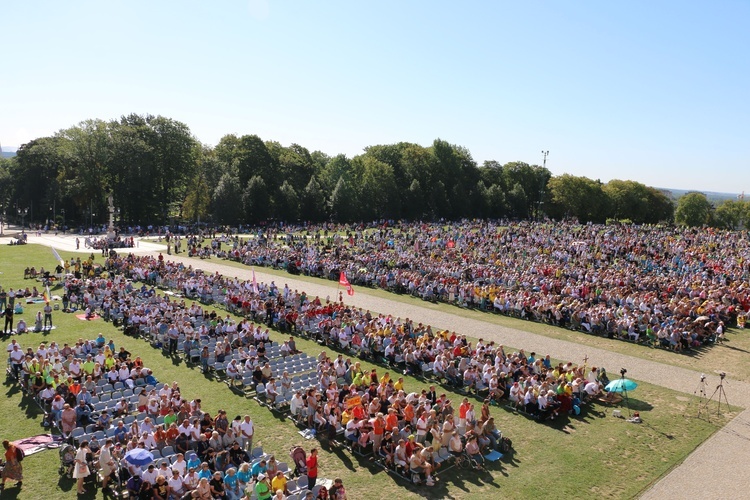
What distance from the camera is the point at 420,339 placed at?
18.5m

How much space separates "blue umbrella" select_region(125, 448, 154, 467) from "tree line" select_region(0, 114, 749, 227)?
2171 inches

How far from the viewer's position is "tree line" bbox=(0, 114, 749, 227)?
2511 inches

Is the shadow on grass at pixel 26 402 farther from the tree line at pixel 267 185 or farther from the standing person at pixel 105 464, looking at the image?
the tree line at pixel 267 185

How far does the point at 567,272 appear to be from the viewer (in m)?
33.1

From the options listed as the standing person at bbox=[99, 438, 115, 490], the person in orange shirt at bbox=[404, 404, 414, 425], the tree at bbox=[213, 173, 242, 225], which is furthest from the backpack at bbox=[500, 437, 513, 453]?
the tree at bbox=[213, 173, 242, 225]

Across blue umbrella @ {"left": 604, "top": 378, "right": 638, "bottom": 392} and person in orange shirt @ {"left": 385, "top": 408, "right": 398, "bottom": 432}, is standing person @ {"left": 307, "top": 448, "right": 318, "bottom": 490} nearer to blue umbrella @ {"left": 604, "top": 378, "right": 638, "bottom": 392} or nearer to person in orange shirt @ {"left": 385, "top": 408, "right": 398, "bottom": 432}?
person in orange shirt @ {"left": 385, "top": 408, "right": 398, "bottom": 432}

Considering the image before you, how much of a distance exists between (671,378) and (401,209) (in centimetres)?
6324

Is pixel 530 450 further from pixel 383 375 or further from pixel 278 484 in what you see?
pixel 278 484

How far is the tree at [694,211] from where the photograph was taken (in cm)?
9450

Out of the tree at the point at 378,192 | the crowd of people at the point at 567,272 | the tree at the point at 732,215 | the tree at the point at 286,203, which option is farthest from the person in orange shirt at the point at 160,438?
the tree at the point at 732,215

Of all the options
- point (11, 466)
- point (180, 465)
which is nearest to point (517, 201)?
point (180, 465)

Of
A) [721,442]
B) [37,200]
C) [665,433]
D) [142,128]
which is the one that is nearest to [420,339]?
[665,433]

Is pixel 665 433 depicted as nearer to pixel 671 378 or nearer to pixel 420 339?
pixel 671 378

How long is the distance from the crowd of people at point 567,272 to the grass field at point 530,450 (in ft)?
25.3
